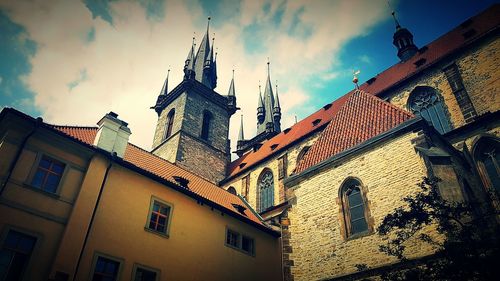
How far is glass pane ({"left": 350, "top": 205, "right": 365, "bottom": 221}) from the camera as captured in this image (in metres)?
10.5

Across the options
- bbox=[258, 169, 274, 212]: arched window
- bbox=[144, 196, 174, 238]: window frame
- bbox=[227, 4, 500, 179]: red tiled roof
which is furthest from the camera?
bbox=[258, 169, 274, 212]: arched window

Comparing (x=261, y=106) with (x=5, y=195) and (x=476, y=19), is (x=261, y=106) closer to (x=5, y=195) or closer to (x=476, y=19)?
(x=476, y=19)

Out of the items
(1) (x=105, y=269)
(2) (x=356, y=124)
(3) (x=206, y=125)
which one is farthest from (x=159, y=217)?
(3) (x=206, y=125)

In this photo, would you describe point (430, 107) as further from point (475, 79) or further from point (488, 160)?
point (488, 160)

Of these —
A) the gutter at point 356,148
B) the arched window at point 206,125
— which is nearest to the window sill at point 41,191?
the gutter at point 356,148

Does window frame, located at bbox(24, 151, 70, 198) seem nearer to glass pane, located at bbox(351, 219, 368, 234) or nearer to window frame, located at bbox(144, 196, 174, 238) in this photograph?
window frame, located at bbox(144, 196, 174, 238)

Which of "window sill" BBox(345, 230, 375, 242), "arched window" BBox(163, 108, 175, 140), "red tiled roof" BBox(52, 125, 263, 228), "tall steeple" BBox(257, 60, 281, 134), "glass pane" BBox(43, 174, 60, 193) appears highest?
"tall steeple" BBox(257, 60, 281, 134)

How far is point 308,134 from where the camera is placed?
73.6 feet

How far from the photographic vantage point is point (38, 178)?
32.8ft

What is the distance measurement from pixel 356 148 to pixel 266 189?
13522 millimetres

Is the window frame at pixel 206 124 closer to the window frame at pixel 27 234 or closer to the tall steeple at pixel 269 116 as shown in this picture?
the tall steeple at pixel 269 116

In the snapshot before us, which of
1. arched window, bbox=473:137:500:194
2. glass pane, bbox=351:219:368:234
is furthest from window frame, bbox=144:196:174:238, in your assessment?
arched window, bbox=473:137:500:194

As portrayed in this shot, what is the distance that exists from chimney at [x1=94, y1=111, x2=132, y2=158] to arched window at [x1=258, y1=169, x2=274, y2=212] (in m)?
12.9

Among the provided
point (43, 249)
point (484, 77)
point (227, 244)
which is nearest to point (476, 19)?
point (484, 77)
